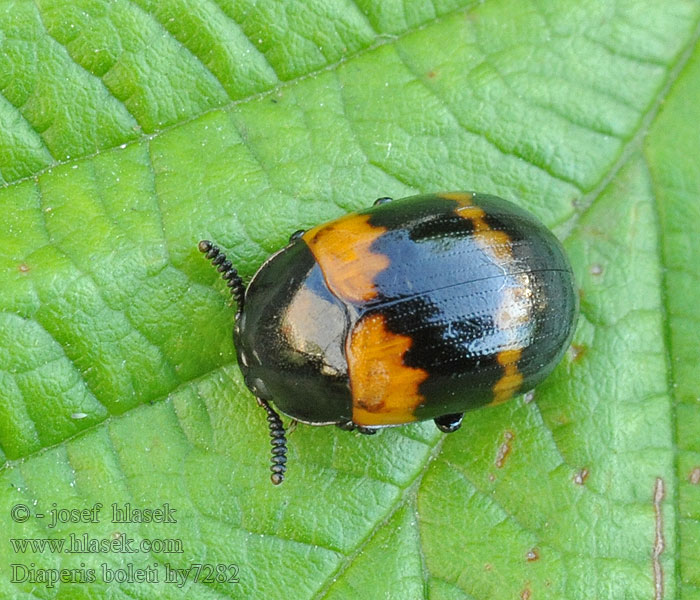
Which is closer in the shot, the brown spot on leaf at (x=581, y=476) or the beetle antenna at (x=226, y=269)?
the beetle antenna at (x=226, y=269)

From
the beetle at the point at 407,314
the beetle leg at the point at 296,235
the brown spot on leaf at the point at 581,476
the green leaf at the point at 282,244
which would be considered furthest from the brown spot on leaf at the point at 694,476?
the beetle leg at the point at 296,235

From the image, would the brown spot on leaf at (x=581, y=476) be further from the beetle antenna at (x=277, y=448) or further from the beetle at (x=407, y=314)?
the beetle antenna at (x=277, y=448)

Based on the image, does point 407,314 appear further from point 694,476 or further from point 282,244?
point 694,476

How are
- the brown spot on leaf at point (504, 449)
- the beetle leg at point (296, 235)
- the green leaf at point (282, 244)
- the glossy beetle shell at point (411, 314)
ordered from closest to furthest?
the glossy beetle shell at point (411, 314), the green leaf at point (282, 244), the beetle leg at point (296, 235), the brown spot on leaf at point (504, 449)

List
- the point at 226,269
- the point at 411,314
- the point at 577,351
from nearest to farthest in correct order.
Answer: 1. the point at 411,314
2. the point at 226,269
3. the point at 577,351

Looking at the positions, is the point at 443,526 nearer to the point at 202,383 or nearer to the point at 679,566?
the point at 679,566

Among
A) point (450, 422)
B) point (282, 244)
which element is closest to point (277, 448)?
point (450, 422)
